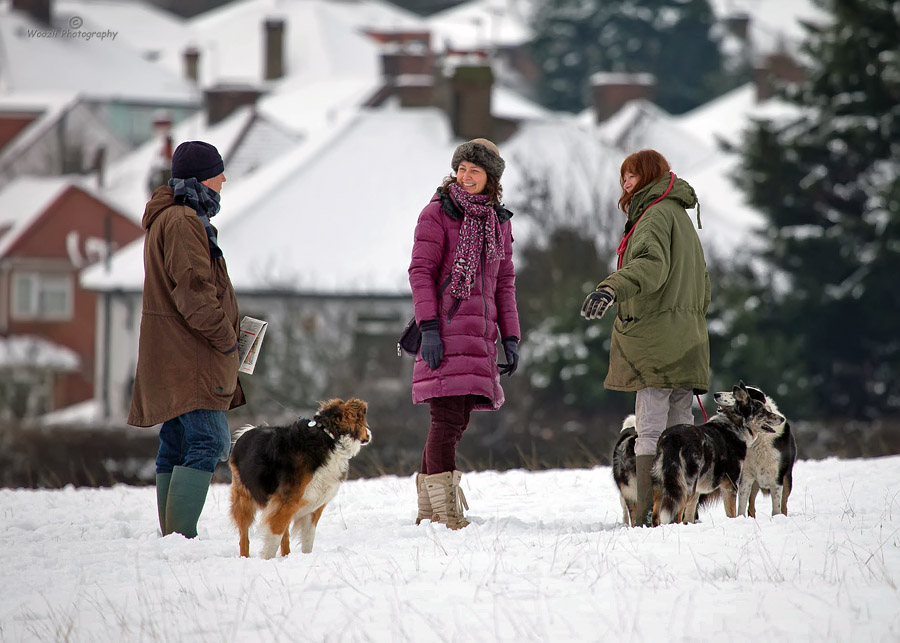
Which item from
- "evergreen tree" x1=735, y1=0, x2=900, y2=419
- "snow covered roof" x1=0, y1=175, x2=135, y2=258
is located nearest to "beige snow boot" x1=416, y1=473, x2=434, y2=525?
"evergreen tree" x1=735, y1=0, x2=900, y2=419

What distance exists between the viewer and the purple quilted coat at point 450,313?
696cm

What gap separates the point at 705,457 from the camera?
6.97 metres

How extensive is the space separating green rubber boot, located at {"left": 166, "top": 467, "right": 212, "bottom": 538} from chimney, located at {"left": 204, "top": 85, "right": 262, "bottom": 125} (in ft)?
130

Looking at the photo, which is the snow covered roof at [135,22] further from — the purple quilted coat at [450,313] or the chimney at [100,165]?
the purple quilted coat at [450,313]

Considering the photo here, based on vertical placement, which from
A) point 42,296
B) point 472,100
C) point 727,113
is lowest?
point 42,296

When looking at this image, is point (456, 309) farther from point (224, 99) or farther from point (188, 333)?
point (224, 99)

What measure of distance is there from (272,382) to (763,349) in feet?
33.8

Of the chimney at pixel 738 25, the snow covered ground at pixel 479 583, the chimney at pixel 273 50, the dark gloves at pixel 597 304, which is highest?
the chimney at pixel 738 25

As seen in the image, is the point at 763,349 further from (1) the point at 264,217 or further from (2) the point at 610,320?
(1) the point at 264,217

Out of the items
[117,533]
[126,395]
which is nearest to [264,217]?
[126,395]

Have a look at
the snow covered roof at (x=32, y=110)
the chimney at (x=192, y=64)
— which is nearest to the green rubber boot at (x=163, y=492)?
the snow covered roof at (x=32, y=110)

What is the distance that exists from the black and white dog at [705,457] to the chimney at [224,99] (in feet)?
130

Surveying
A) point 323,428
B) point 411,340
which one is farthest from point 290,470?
point 411,340

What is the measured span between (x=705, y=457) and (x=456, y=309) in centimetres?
165
